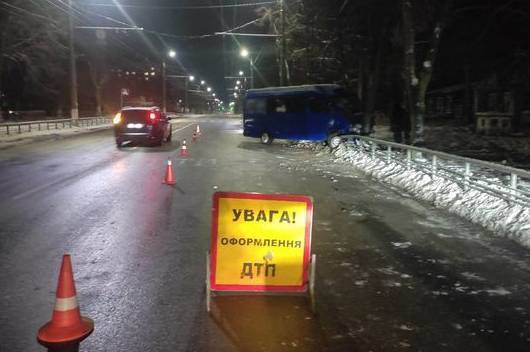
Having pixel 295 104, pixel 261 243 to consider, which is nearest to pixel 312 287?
pixel 261 243

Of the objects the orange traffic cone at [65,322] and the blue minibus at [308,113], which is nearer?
the orange traffic cone at [65,322]

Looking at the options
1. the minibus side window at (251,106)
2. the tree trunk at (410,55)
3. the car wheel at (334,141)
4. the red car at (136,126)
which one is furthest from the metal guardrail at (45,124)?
the tree trunk at (410,55)

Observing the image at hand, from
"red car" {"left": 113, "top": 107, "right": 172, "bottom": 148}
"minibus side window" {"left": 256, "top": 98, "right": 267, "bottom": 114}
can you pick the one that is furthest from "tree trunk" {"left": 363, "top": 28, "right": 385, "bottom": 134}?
"red car" {"left": 113, "top": 107, "right": 172, "bottom": 148}

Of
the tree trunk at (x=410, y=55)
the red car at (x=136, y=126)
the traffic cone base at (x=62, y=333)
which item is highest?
the tree trunk at (x=410, y=55)

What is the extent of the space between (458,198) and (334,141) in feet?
45.7

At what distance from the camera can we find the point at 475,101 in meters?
47.4

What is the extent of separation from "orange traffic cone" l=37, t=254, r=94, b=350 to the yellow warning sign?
1.51 m

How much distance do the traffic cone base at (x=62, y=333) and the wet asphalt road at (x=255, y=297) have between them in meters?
0.22

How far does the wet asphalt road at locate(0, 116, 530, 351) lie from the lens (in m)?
4.80

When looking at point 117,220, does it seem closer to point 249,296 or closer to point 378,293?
point 249,296

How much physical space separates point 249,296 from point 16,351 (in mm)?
2249

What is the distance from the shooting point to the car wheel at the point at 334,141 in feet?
79.9

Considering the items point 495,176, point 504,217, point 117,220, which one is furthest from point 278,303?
point 495,176

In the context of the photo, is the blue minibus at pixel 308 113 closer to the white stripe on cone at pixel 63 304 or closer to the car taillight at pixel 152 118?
the car taillight at pixel 152 118
